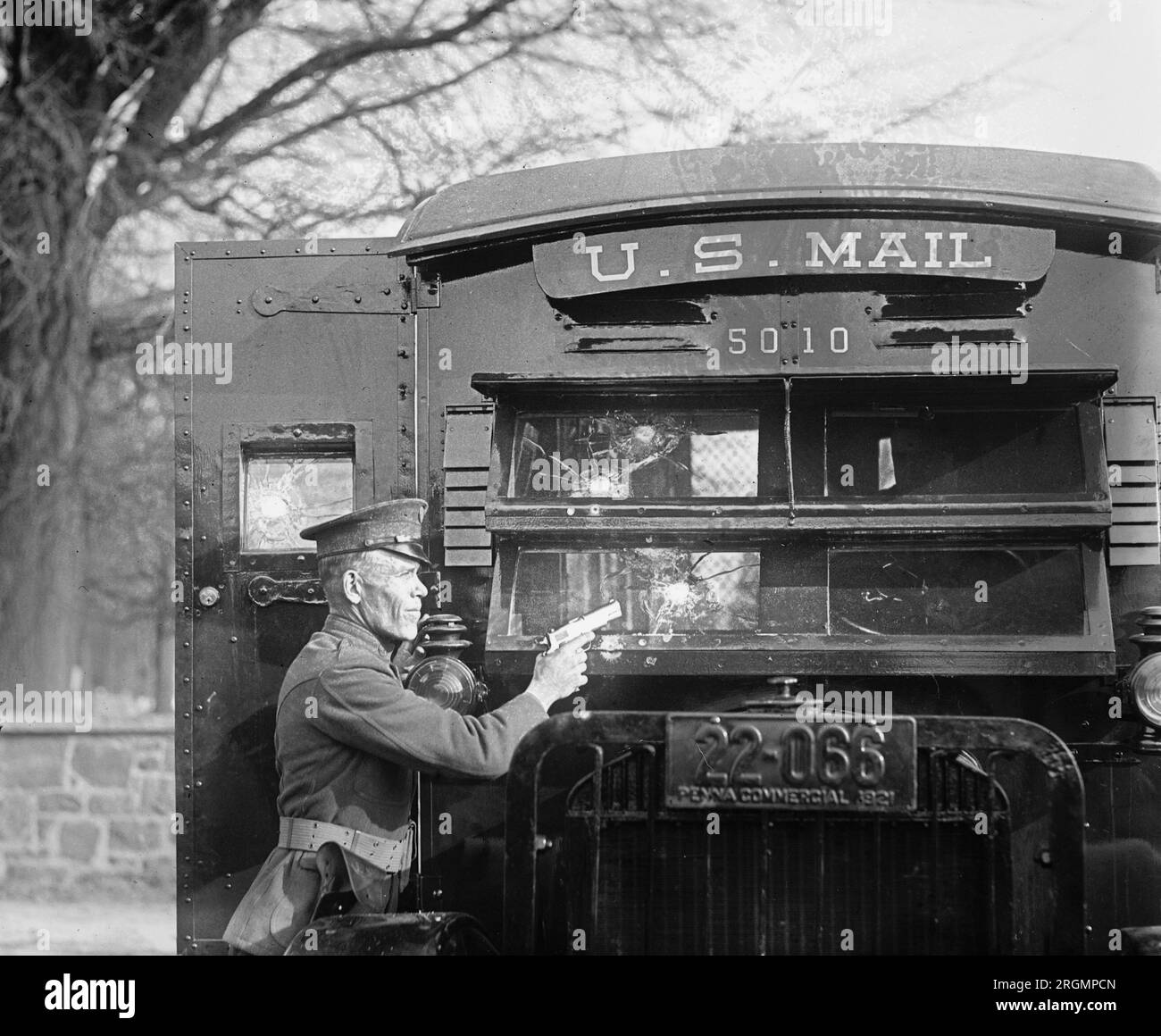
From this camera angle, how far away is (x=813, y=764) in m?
2.88

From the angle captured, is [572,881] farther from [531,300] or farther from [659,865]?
[531,300]

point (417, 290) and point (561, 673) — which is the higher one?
point (417, 290)

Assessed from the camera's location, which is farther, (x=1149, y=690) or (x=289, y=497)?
(x=289, y=497)

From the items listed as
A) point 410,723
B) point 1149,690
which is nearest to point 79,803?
point 410,723

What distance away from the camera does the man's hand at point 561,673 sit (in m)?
3.22

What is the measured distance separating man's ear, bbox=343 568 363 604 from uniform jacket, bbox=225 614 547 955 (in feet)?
0.25

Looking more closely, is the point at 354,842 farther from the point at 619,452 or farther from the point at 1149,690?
the point at 1149,690

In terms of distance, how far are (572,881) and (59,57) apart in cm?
595

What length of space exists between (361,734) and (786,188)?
1.80 metres

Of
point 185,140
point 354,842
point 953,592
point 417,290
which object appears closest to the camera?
point 953,592

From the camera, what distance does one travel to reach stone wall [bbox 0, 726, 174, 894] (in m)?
7.10

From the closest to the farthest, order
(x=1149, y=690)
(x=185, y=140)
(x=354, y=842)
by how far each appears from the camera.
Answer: (x=1149, y=690) → (x=354, y=842) → (x=185, y=140)

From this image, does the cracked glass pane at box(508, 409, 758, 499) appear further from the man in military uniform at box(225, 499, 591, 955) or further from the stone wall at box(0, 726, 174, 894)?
the stone wall at box(0, 726, 174, 894)

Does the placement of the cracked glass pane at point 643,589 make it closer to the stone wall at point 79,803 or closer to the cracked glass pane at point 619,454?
the cracked glass pane at point 619,454
